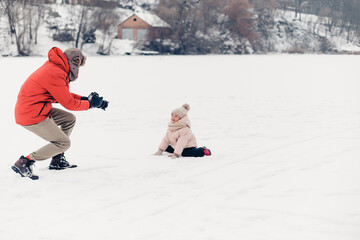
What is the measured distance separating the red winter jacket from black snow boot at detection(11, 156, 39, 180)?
0.39 meters

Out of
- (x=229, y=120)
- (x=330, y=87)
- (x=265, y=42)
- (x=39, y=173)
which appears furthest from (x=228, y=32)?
(x=39, y=173)

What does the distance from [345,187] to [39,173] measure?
3154 millimetres

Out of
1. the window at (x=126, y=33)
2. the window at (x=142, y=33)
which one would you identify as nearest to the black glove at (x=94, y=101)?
the window at (x=142, y=33)

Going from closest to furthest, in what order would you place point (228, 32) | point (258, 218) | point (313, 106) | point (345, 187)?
point (258, 218)
point (345, 187)
point (313, 106)
point (228, 32)

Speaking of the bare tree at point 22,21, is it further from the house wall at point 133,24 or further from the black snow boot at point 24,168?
the black snow boot at point 24,168

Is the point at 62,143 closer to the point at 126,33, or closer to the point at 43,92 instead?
the point at 43,92

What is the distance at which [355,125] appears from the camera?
7.77 metres

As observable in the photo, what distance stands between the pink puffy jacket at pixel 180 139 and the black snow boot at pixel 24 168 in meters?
1.72

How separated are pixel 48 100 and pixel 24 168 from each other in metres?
0.73

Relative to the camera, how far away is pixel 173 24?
5231 cm

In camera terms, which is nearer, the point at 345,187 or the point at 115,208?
the point at 115,208

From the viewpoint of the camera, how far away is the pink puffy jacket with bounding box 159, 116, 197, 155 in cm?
529

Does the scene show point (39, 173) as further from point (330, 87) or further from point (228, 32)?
point (228, 32)

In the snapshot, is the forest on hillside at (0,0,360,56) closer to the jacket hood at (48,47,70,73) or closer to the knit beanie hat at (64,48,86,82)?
the knit beanie hat at (64,48,86,82)
